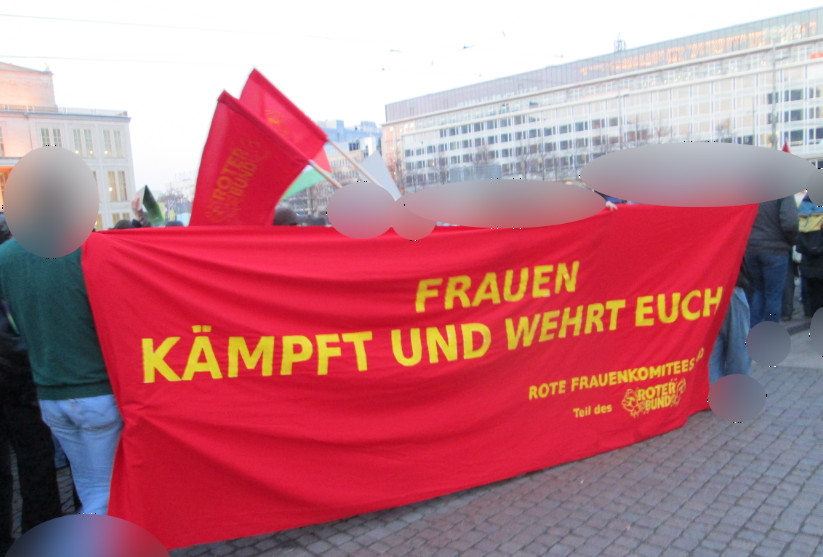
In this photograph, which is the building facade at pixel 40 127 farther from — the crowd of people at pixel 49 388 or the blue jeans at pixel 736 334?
the blue jeans at pixel 736 334

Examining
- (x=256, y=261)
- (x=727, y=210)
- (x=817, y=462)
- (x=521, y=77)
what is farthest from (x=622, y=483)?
(x=521, y=77)

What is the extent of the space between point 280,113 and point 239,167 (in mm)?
1296

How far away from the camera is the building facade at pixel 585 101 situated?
379 cm

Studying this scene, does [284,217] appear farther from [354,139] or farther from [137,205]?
[354,139]

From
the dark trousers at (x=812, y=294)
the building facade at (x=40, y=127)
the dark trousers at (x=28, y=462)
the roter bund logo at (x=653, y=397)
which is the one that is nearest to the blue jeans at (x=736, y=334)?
the roter bund logo at (x=653, y=397)

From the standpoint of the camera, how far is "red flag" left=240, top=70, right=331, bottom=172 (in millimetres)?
4621

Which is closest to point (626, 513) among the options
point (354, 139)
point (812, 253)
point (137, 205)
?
point (137, 205)

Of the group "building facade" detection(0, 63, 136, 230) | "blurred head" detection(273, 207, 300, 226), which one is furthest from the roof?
"blurred head" detection(273, 207, 300, 226)

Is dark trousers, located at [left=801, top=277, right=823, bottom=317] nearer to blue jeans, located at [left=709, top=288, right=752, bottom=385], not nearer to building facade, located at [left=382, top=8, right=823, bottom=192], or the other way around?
building facade, located at [left=382, top=8, right=823, bottom=192]

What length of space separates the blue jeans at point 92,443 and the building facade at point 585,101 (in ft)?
5.88

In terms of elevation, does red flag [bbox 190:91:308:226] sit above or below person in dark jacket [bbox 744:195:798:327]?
above

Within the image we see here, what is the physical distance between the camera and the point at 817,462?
3754mm

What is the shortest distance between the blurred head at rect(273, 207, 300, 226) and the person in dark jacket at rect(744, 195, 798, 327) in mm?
4319

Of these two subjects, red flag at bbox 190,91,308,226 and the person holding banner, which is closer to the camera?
the person holding banner
